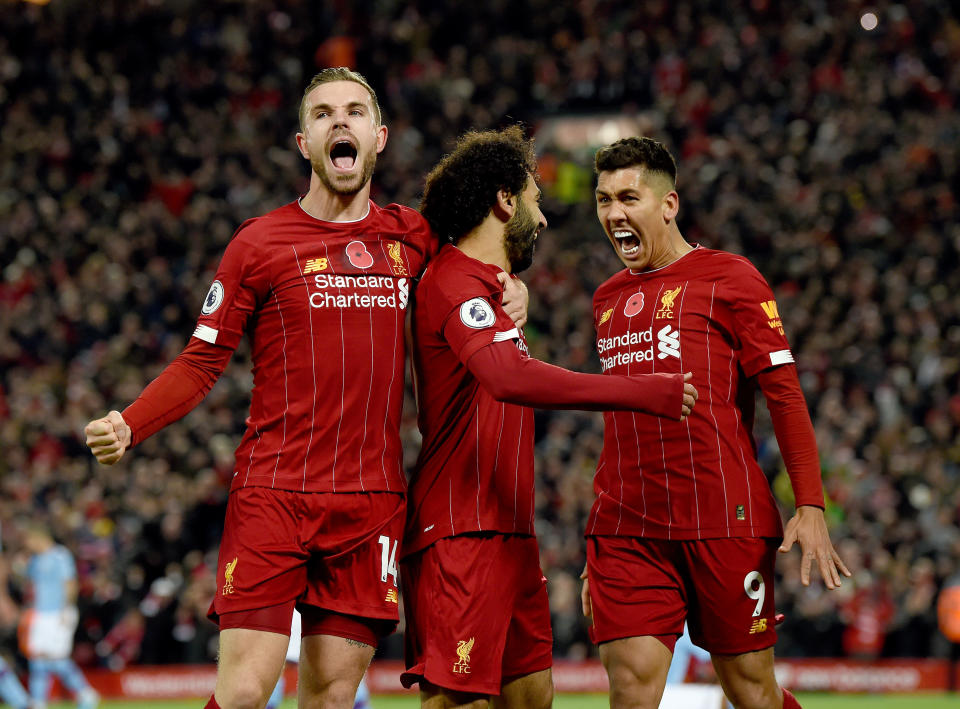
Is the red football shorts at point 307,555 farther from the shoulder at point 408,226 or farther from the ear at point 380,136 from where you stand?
the ear at point 380,136

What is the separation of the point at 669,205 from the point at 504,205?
1.01 m

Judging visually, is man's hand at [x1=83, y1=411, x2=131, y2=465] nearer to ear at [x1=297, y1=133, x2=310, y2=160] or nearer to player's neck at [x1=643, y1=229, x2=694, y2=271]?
ear at [x1=297, y1=133, x2=310, y2=160]

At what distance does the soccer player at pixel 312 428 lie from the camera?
14.9ft

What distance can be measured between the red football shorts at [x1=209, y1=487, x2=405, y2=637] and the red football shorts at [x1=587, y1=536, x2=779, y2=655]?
926 mm

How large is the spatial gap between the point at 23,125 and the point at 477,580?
58.4 ft

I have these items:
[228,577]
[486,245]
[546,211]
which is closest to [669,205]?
[486,245]

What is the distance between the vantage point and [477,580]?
452 cm

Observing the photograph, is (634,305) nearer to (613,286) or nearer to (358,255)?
(613,286)

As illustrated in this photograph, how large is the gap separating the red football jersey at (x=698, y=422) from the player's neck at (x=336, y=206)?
1214 mm

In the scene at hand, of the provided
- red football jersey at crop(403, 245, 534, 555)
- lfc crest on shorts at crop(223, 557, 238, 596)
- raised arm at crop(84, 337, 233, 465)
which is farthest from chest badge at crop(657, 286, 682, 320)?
lfc crest on shorts at crop(223, 557, 238, 596)

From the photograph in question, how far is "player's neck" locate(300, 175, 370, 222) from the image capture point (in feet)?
16.0

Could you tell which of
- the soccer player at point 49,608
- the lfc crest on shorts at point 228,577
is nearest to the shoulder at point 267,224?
the lfc crest on shorts at point 228,577

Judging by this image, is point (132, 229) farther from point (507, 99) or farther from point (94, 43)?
point (507, 99)

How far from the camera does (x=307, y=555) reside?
4586 millimetres
